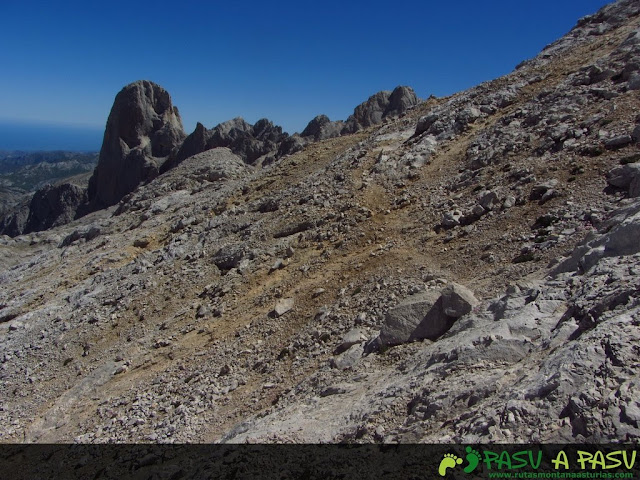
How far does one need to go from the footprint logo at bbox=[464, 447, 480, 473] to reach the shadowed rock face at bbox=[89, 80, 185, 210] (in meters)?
99.4

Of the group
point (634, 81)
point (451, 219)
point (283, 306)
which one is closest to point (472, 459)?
point (283, 306)

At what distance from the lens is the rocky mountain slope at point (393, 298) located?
10.5 metres

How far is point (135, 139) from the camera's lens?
4104 inches

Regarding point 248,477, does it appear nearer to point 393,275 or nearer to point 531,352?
point 531,352

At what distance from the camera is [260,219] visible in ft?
102

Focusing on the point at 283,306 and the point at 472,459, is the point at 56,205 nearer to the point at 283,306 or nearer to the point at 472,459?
the point at 283,306

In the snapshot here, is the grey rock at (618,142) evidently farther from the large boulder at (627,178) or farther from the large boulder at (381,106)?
the large boulder at (381,106)

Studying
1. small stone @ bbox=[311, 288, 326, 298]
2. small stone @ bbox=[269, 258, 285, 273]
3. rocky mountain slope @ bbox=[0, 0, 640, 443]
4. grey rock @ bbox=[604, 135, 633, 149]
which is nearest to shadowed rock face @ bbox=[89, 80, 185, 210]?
rocky mountain slope @ bbox=[0, 0, 640, 443]

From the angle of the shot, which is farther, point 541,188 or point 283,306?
point 283,306

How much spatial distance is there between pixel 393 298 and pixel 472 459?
9.68 metres

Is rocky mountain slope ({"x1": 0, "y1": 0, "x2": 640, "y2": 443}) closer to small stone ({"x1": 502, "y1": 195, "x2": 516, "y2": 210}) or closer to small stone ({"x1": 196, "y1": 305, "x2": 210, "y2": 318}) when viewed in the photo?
small stone ({"x1": 196, "y1": 305, "x2": 210, "y2": 318})

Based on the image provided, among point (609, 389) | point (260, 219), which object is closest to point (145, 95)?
point (260, 219)

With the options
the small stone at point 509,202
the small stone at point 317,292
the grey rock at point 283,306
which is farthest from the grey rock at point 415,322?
the small stone at point 509,202

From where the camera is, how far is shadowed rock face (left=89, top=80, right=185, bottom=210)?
330 ft
